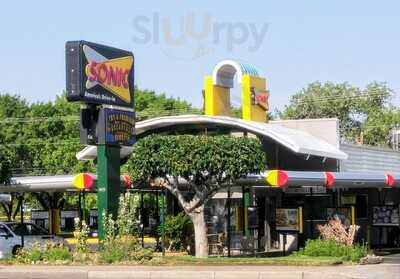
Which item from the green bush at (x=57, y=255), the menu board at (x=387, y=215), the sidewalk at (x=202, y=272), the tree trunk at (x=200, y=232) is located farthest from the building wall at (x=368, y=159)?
the green bush at (x=57, y=255)

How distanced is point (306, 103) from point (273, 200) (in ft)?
174

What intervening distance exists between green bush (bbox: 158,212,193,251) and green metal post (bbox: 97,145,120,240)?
6.10 metres

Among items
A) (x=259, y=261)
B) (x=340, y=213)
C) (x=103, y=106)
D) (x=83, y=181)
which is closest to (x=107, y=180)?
(x=103, y=106)

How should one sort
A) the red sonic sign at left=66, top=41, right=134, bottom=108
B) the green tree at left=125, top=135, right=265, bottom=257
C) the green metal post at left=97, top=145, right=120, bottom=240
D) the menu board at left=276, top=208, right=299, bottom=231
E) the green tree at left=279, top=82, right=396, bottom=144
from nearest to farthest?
the red sonic sign at left=66, top=41, right=134, bottom=108, the green tree at left=125, top=135, right=265, bottom=257, the green metal post at left=97, top=145, right=120, bottom=240, the menu board at left=276, top=208, right=299, bottom=231, the green tree at left=279, top=82, right=396, bottom=144

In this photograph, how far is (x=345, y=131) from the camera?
87.7 metres

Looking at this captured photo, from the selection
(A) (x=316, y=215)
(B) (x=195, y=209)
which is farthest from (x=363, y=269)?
(A) (x=316, y=215)

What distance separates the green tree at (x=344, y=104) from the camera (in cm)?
8556

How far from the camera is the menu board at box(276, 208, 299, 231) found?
95.9 feet

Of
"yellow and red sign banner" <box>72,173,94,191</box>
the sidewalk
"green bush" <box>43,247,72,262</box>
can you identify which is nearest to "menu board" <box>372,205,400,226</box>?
the sidewalk

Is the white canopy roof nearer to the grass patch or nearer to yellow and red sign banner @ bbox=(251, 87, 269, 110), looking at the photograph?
yellow and red sign banner @ bbox=(251, 87, 269, 110)

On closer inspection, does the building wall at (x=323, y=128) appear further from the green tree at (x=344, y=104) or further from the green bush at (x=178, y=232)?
the green tree at (x=344, y=104)

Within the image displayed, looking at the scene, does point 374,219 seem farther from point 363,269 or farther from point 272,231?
point 363,269

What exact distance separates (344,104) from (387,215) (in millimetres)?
52530

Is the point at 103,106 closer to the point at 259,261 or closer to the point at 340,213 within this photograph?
the point at 259,261
